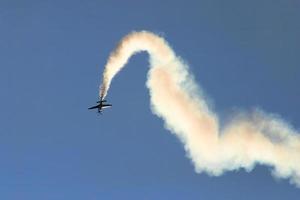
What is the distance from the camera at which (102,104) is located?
13.1 metres
